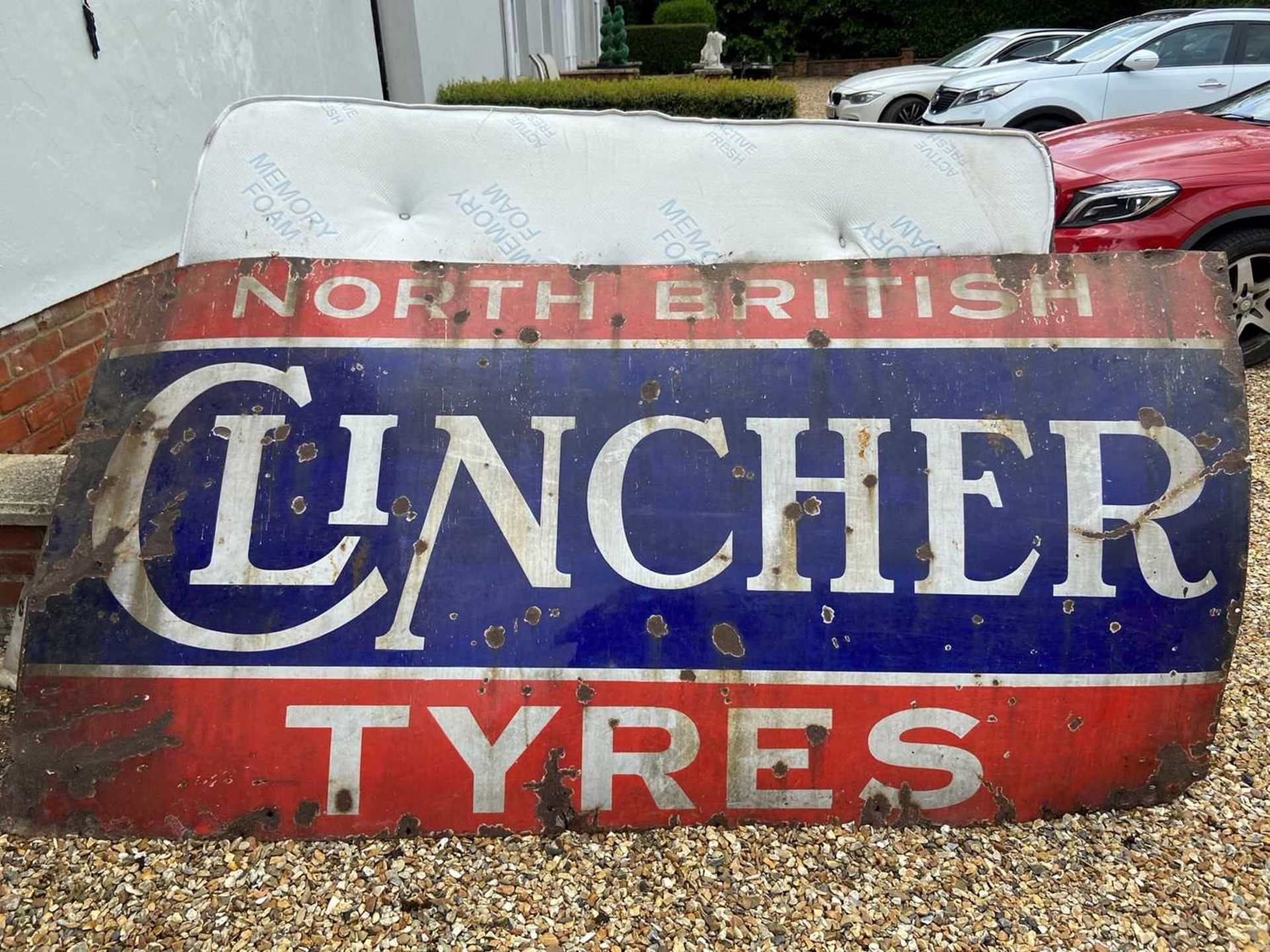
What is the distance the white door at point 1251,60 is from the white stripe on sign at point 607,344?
794 cm

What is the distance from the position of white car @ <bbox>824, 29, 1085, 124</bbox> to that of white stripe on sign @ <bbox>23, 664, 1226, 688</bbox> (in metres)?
11.5

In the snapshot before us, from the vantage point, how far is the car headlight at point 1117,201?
448cm

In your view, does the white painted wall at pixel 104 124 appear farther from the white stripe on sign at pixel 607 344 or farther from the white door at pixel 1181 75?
the white door at pixel 1181 75

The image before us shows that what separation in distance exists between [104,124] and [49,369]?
4.11ft

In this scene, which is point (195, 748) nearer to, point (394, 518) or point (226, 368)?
point (394, 518)

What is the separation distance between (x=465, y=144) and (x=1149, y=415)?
1.98 meters

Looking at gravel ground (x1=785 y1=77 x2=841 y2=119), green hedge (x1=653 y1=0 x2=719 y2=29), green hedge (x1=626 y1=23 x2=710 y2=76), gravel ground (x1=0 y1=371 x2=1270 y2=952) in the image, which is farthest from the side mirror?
green hedge (x1=653 y1=0 x2=719 y2=29)

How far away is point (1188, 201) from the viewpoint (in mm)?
4445

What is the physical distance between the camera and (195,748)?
190 centimetres

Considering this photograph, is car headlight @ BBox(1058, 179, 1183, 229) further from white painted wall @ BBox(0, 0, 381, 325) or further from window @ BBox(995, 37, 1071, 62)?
window @ BBox(995, 37, 1071, 62)

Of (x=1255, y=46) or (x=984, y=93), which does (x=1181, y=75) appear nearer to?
(x=1255, y=46)

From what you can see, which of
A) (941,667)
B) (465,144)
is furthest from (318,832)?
(465,144)

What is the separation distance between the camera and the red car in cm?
442

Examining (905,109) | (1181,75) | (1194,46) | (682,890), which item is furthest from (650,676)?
(905,109)
